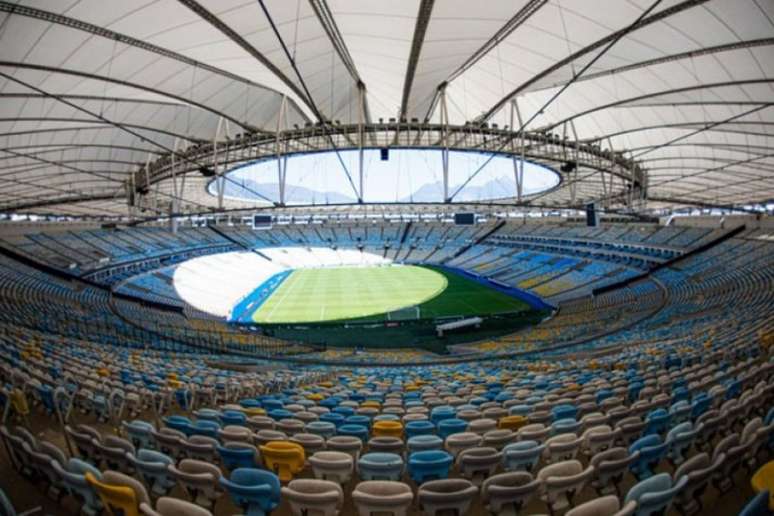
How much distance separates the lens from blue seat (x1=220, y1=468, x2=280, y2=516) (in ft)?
11.7

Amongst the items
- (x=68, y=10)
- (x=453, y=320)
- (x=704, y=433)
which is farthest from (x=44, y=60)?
(x=453, y=320)

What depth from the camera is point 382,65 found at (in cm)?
1698

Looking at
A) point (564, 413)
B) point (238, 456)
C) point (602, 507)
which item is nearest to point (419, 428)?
point (564, 413)

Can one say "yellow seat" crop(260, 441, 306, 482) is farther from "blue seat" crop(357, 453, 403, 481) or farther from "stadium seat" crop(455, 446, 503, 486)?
"stadium seat" crop(455, 446, 503, 486)

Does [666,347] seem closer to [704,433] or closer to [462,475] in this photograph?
[704,433]

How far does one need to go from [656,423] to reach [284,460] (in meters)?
4.80

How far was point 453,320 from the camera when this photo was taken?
36.4m

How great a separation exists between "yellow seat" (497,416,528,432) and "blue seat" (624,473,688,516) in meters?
3.32

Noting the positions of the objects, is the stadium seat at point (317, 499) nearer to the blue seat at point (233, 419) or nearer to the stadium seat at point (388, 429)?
the stadium seat at point (388, 429)

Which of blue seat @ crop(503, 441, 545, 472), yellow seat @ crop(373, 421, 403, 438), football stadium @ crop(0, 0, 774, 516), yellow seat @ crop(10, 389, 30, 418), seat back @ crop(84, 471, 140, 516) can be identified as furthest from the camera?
yellow seat @ crop(373, 421, 403, 438)

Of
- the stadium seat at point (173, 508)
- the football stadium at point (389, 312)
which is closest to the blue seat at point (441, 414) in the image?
the football stadium at point (389, 312)

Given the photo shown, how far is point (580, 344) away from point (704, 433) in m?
19.4

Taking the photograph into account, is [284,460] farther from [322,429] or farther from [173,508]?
[173,508]

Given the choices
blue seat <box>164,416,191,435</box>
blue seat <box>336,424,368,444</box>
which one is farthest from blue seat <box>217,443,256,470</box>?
blue seat <box>336,424,368,444</box>
